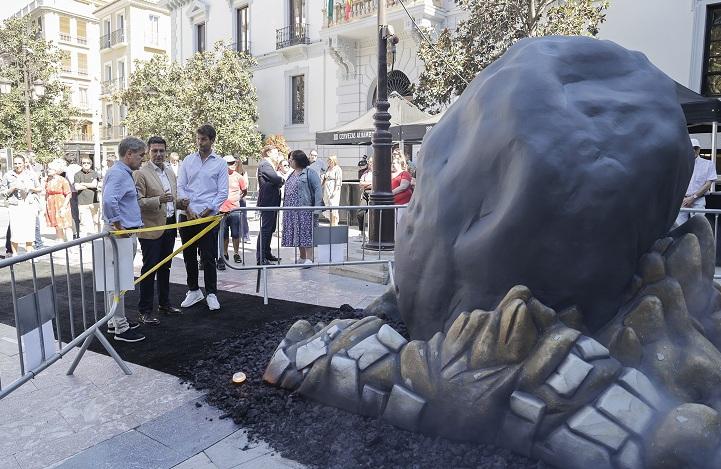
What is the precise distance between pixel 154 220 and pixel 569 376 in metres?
4.23

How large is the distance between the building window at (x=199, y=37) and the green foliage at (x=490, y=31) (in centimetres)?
2109

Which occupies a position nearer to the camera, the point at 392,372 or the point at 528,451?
the point at 528,451

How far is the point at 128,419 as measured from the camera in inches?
133

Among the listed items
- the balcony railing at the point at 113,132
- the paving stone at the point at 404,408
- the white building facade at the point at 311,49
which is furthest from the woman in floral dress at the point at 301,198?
the balcony railing at the point at 113,132

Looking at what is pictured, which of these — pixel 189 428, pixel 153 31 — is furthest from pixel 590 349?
pixel 153 31

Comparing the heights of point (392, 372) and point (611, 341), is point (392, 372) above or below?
below

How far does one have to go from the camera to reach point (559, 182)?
8.28 ft

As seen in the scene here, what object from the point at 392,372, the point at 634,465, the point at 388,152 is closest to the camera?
the point at 634,465

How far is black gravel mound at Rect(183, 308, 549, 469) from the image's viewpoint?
2617mm

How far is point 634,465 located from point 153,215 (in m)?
4.54

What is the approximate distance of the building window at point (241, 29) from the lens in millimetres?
27827

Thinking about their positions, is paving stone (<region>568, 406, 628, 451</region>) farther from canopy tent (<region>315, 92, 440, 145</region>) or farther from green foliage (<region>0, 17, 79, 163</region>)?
green foliage (<region>0, 17, 79, 163</region>)

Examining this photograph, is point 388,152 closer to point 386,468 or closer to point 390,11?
point 386,468

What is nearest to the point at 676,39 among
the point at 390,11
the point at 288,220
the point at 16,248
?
the point at 390,11
